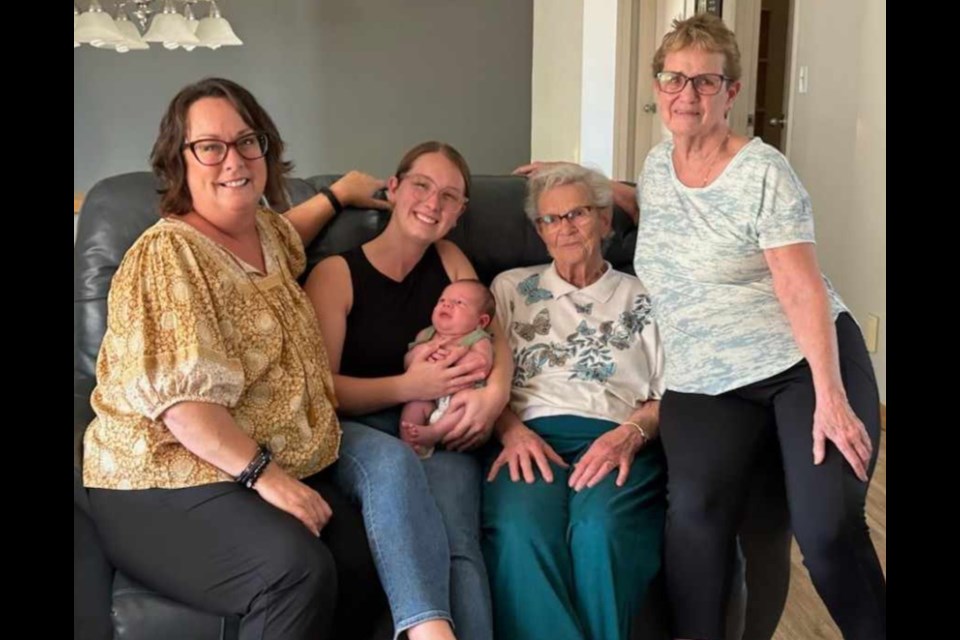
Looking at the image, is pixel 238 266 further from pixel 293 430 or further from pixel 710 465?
pixel 710 465

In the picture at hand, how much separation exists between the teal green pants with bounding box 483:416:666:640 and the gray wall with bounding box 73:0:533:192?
137 inches

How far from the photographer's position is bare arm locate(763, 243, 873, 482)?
1.53m

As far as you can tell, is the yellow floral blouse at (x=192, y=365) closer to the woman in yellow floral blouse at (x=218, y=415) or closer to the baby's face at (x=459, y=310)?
the woman in yellow floral blouse at (x=218, y=415)

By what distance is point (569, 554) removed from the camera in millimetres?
1584

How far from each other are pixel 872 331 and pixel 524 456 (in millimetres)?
2040

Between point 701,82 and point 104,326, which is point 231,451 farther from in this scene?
point 701,82

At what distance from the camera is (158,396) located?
1375 mm

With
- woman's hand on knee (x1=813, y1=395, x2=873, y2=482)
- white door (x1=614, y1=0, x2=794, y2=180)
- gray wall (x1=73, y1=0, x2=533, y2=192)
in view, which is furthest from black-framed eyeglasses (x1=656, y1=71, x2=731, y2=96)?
gray wall (x1=73, y1=0, x2=533, y2=192)

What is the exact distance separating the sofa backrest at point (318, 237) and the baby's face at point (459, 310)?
0.29 meters

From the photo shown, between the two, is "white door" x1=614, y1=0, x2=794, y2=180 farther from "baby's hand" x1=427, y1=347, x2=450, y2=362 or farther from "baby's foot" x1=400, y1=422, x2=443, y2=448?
"baby's foot" x1=400, y1=422, x2=443, y2=448

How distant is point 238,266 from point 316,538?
1.59 ft
